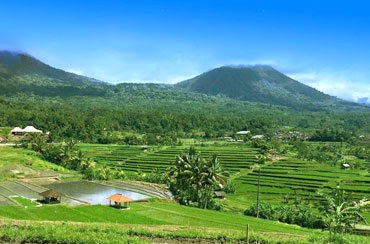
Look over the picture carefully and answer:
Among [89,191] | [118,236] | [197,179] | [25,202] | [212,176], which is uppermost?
[118,236]

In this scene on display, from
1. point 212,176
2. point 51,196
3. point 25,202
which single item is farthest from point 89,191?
point 212,176

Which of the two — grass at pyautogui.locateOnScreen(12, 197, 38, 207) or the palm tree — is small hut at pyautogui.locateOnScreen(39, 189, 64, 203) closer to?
grass at pyautogui.locateOnScreen(12, 197, 38, 207)

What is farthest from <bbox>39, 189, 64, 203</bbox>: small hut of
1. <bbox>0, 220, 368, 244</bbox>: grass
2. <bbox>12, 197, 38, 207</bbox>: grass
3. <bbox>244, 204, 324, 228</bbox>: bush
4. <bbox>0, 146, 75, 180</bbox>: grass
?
<bbox>244, 204, 324, 228</bbox>: bush

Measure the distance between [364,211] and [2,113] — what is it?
10467 centimetres

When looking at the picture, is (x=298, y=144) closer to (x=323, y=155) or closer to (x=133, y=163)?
(x=323, y=155)

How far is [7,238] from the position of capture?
51.5ft

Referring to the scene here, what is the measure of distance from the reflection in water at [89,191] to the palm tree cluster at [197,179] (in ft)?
16.6

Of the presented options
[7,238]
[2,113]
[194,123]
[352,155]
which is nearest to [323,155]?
[352,155]

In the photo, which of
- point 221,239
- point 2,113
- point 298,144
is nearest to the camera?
point 221,239

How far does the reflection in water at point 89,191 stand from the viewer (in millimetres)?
38394

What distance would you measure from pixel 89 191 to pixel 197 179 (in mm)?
15151

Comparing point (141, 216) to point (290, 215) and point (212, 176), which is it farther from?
point (290, 215)

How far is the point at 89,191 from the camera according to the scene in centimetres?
4303

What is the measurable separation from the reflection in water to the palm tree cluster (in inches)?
199
